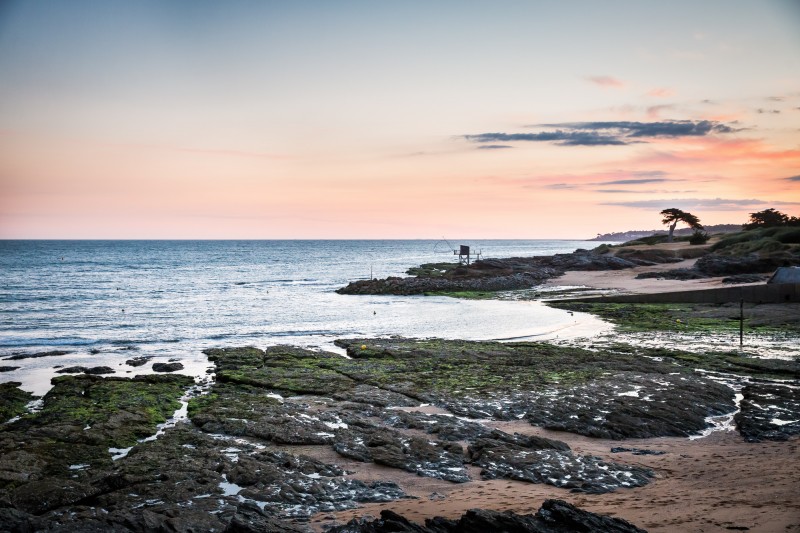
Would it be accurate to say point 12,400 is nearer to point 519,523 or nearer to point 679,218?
point 519,523

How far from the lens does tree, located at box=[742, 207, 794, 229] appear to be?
3083 inches

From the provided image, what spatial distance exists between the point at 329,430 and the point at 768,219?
8348cm

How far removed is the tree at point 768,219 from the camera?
78.3 meters

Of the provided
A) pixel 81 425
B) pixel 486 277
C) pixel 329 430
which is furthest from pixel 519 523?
pixel 486 277

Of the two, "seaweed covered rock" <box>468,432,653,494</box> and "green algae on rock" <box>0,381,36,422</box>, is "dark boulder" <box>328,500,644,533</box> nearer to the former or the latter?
"seaweed covered rock" <box>468,432,653,494</box>

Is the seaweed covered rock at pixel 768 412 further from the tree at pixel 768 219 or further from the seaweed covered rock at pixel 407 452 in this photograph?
the tree at pixel 768 219

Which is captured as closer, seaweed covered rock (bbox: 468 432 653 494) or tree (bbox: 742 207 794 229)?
seaweed covered rock (bbox: 468 432 653 494)

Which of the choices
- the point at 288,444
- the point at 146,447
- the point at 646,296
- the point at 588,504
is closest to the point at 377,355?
the point at 288,444

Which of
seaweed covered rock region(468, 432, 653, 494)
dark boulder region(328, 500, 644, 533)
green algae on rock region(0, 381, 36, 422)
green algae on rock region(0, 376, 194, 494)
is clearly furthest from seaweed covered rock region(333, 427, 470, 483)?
green algae on rock region(0, 381, 36, 422)

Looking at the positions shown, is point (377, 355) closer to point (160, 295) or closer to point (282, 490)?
point (282, 490)

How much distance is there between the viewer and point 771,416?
1556cm

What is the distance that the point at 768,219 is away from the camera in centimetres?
8050

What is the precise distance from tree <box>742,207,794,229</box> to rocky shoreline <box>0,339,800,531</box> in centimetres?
6671

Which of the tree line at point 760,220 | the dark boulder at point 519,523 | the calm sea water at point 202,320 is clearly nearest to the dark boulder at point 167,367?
the calm sea water at point 202,320
